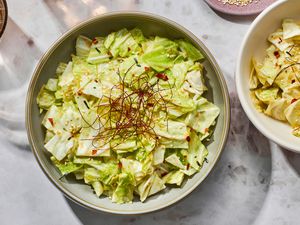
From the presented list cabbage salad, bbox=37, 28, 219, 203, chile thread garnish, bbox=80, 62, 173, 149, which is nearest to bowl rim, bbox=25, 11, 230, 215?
cabbage salad, bbox=37, 28, 219, 203

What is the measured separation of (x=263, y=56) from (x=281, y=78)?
4.6 inches

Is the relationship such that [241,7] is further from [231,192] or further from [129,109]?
[231,192]

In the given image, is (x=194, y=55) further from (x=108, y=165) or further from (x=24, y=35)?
(x=24, y=35)

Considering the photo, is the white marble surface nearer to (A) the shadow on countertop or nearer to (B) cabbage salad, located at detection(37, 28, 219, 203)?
(A) the shadow on countertop

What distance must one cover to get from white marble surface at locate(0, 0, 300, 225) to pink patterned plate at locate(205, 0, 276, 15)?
36mm

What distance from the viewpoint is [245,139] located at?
6.49 ft

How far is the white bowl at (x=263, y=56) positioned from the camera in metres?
1.76

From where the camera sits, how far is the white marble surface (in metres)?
1.98

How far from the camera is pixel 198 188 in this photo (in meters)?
1.99

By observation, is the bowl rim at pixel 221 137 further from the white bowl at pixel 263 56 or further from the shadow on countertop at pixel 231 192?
the shadow on countertop at pixel 231 192

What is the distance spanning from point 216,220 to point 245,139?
13.3 inches

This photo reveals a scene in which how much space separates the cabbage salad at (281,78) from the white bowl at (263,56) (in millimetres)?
22

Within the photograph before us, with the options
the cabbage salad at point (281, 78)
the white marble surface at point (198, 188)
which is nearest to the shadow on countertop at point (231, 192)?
the white marble surface at point (198, 188)

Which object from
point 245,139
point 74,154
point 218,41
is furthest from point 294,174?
point 74,154
